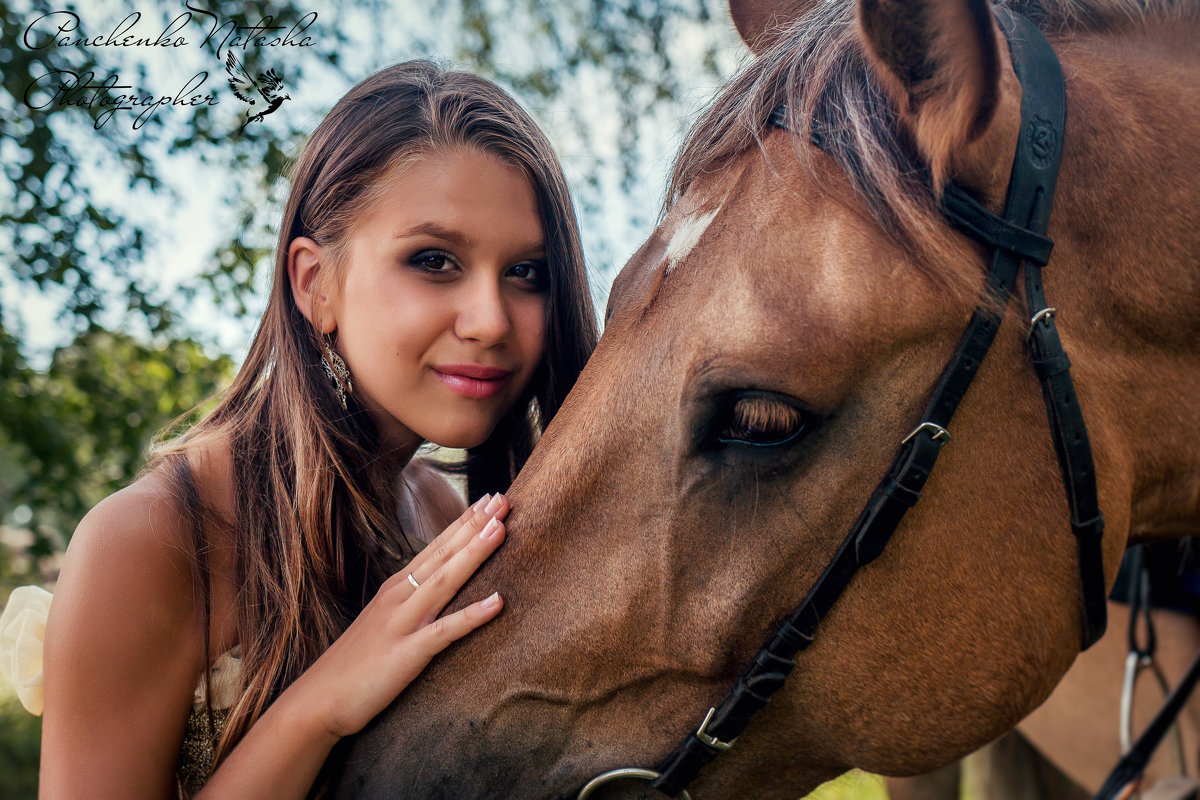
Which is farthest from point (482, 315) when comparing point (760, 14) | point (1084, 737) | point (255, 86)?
point (1084, 737)

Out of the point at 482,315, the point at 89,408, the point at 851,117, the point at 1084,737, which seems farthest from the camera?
the point at 89,408

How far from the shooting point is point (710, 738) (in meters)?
1.23

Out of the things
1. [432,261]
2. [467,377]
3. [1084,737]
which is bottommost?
[1084,737]

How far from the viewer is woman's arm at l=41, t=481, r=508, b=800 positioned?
124 cm

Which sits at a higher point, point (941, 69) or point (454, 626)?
point (941, 69)

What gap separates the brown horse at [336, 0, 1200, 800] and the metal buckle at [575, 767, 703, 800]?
20 mm

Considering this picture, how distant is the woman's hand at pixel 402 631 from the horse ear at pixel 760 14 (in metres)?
1.22

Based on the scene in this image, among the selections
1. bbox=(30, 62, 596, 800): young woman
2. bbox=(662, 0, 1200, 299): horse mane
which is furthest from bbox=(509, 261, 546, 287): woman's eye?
bbox=(662, 0, 1200, 299): horse mane

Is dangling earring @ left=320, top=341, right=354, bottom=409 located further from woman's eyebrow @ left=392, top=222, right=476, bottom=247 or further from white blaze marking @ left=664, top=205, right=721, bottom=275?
white blaze marking @ left=664, top=205, right=721, bottom=275

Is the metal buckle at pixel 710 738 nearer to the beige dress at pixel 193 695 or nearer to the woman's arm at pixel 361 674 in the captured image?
the woman's arm at pixel 361 674

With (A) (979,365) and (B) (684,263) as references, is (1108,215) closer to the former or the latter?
(A) (979,365)

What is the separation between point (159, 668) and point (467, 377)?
0.77m

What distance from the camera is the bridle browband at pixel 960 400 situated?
1.18 m

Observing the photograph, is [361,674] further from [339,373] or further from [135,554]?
[339,373]
